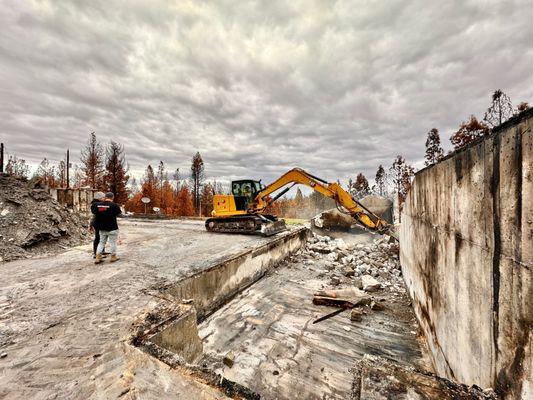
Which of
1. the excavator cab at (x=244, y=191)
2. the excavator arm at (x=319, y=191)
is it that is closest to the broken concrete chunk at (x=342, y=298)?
the excavator arm at (x=319, y=191)

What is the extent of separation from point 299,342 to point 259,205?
21.1ft

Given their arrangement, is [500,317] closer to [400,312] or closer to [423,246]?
[423,246]

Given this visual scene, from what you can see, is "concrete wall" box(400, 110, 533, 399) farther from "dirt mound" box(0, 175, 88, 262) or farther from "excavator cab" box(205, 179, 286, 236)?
"dirt mound" box(0, 175, 88, 262)

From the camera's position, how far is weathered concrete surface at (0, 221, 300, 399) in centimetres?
183

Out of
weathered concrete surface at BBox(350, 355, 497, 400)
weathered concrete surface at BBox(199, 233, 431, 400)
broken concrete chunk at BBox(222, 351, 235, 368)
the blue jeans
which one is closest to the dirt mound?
the blue jeans

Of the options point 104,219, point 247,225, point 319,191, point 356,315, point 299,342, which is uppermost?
point 319,191

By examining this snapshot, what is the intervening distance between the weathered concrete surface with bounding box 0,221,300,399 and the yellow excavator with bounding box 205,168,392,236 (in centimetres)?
449

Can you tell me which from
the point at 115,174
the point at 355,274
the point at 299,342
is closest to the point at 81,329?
the point at 299,342

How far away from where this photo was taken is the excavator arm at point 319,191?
→ 931 centimetres

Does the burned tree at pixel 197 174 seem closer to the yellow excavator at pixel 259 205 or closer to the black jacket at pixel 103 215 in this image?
the yellow excavator at pixel 259 205

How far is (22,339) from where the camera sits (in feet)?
8.00

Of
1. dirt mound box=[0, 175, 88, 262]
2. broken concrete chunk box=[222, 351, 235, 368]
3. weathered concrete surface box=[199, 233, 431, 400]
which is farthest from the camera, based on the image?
dirt mound box=[0, 175, 88, 262]

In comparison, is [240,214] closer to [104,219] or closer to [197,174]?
[104,219]

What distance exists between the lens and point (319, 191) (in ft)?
31.2
